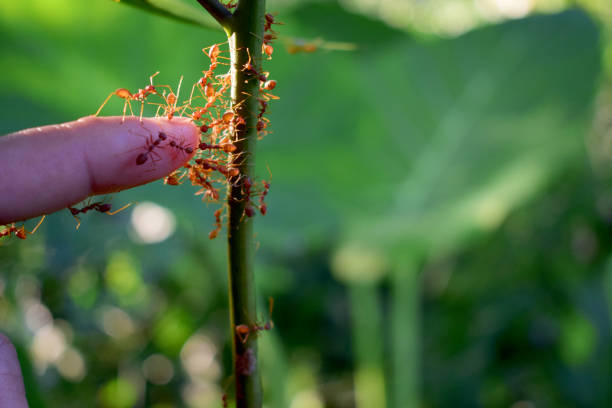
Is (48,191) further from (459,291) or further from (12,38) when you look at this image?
(459,291)

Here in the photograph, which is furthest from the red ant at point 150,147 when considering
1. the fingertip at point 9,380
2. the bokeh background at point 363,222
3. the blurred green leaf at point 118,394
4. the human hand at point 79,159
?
the blurred green leaf at point 118,394

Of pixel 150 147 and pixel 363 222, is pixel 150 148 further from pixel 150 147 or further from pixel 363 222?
pixel 363 222

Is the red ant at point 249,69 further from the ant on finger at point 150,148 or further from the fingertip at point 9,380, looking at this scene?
the fingertip at point 9,380

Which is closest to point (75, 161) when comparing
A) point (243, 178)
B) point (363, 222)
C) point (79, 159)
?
point (79, 159)

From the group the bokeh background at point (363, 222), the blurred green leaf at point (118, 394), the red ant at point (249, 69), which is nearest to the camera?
the red ant at point (249, 69)

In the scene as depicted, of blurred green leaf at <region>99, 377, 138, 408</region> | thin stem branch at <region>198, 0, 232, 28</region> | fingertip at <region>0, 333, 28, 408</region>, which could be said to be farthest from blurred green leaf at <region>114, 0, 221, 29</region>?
blurred green leaf at <region>99, 377, 138, 408</region>

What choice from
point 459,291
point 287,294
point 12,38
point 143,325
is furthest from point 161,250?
point 459,291

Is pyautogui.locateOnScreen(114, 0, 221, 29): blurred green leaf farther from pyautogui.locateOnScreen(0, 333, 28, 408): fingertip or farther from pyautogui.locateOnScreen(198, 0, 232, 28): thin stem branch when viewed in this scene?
pyautogui.locateOnScreen(0, 333, 28, 408): fingertip
